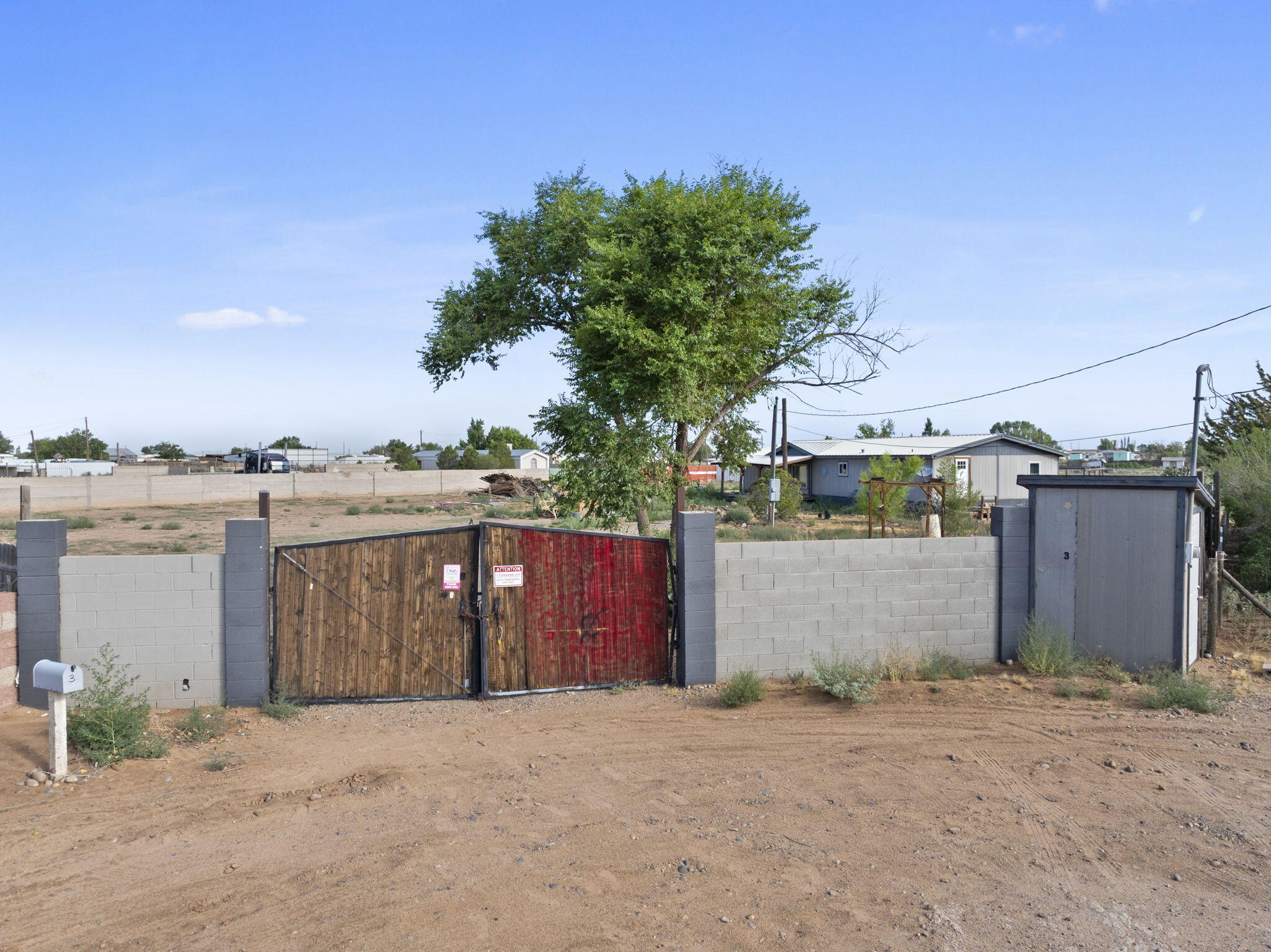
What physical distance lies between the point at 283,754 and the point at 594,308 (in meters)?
11.6

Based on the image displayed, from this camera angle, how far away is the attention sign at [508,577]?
31.7 feet

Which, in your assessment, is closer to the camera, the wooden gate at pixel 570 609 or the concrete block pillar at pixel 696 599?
the wooden gate at pixel 570 609

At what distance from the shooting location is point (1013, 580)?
11.1m

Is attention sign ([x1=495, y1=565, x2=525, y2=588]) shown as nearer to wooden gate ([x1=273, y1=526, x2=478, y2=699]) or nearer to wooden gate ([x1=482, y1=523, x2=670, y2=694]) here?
wooden gate ([x1=482, y1=523, x2=670, y2=694])

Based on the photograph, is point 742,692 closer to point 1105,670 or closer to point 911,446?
point 1105,670

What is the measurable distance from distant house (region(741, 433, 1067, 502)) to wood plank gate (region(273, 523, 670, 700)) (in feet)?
106

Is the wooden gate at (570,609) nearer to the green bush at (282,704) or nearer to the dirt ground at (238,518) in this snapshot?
the green bush at (282,704)

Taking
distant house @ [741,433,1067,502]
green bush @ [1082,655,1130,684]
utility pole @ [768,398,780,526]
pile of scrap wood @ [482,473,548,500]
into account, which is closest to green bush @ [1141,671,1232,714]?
green bush @ [1082,655,1130,684]

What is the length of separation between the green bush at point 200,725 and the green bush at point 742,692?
5259mm

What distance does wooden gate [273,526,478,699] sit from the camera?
9.38 metres

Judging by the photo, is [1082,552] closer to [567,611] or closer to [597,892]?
[567,611]

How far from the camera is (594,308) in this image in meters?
17.5

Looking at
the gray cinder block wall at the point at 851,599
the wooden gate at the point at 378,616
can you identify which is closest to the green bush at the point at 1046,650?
the gray cinder block wall at the point at 851,599

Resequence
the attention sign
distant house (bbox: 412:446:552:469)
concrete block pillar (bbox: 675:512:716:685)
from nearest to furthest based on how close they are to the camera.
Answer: the attention sign < concrete block pillar (bbox: 675:512:716:685) < distant house (bbox: 412:446:552:469)
